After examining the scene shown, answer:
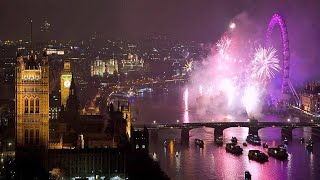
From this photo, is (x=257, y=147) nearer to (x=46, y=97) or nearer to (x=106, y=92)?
(x=46, y=97)

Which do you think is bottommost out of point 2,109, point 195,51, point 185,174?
point 185,174

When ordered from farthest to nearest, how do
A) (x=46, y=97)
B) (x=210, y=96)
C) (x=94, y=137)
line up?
(x=210, y=96), (x=94, y=137), (x=46, y=97)

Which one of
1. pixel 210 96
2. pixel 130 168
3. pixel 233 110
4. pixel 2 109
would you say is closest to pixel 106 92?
pixel 210 96

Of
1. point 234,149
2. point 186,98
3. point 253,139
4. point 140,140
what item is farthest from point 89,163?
point 186,98

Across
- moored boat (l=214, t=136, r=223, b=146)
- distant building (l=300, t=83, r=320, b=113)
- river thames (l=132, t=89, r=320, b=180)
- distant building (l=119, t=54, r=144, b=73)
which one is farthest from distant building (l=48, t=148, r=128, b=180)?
distant building (l=119, t=54, r=144, b=73)

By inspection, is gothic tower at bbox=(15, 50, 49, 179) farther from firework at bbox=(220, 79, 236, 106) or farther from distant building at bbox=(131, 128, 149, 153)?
firework at bbox=(220, 79, 236, 106)

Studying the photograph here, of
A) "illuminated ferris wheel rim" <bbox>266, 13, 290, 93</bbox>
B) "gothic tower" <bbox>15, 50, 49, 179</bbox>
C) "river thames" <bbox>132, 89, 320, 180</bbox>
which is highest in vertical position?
"illuminated ferris wheel rim" <bbox>266, 13, 290, 93</bbox>

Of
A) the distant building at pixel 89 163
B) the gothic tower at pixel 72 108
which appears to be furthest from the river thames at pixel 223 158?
the gothic tower at pixel 72 108

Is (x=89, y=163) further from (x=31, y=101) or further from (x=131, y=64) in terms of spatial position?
(x=131, y=64)

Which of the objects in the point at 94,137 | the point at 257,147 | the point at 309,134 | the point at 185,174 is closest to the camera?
the point at 94,137
